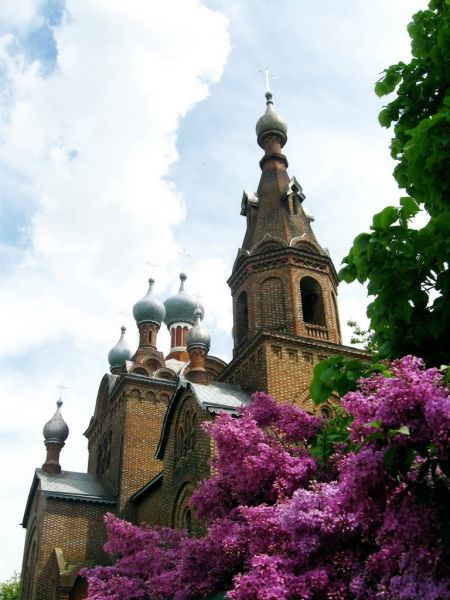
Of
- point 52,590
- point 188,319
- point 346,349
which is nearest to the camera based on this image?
point 346,349

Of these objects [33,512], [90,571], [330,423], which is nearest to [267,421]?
[330,423]

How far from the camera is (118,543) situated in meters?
13.1

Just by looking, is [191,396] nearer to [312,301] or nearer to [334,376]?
[312,301]

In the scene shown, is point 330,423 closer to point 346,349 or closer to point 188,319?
point 346,349

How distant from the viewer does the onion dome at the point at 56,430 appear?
92.8 ft

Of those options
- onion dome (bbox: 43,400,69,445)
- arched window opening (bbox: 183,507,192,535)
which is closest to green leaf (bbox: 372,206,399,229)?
arched window opening (bbox: 183,507,192,535)

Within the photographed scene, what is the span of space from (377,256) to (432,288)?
0.64 metres

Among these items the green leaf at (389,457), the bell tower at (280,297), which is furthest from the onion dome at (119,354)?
the green leaf at (389,457)

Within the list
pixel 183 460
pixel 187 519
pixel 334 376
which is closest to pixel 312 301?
pixel 183 460

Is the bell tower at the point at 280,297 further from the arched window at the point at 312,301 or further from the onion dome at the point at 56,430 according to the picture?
the onion dome at the point at 56,430

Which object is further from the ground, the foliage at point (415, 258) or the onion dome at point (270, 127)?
the onion dome at point (270, 127)

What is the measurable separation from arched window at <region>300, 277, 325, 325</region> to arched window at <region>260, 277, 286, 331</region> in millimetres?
970

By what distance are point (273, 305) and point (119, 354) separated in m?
16.5

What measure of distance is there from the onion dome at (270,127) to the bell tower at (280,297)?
1.73 m
